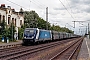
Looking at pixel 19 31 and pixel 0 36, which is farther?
pixel 19 31

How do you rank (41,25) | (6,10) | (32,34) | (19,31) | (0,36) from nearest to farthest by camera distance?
1. (32,34)
2. (0,36)
3. (6,10)
4. (19,31)
5. (41,25)

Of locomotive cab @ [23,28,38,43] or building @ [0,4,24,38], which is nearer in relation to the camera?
locomotive cab @ [23,28,38,43]

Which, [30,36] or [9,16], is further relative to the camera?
[9,16]

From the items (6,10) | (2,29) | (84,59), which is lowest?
(84,59)

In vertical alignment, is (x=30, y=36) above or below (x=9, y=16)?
below

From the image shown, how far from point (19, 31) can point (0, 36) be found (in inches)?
601

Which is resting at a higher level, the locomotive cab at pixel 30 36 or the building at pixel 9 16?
the building at pixel 9 16

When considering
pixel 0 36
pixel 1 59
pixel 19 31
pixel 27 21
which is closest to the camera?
pixel 1 59

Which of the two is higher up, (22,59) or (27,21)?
(27,21)

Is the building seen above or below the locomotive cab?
above

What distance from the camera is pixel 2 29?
50.1 metres

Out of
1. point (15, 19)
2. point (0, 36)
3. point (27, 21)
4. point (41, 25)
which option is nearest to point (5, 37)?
point (0, 36)

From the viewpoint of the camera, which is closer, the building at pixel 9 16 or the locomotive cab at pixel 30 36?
the locomotive cab at pixel 30 36

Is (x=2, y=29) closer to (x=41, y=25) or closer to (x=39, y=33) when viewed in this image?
(x=39, y=33)
